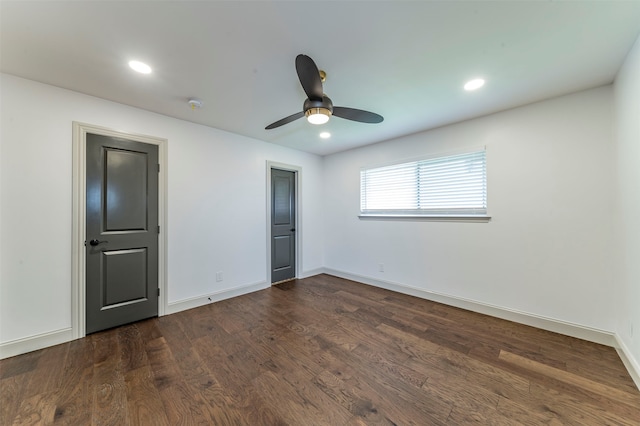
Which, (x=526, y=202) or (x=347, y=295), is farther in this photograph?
(x=347, y=295)

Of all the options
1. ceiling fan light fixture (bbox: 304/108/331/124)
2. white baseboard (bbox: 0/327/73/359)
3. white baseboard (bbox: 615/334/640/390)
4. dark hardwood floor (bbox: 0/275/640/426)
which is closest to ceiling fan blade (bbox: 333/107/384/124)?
ceiling fan light fixture (bbox: 304/108/331/124)

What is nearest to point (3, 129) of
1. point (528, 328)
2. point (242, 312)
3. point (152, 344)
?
point (152, 344)

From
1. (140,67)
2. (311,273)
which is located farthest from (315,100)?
(311,273)

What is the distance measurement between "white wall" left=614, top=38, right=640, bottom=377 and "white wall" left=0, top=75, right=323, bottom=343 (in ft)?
13.1

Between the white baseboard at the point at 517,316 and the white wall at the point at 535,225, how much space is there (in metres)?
0.04

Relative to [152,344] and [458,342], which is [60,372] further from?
[458,342]

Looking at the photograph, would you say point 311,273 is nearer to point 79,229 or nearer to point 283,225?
point 283,225

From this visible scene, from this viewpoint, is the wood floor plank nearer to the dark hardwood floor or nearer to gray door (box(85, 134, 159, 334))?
the dark hardwood floor

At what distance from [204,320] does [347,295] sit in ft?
6.59

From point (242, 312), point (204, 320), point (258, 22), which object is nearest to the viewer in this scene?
point (258, 22)

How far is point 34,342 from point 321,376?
2.70 meters

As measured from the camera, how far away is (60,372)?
1.91 m

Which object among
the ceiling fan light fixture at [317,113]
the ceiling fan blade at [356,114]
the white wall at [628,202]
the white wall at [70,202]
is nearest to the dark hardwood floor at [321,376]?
the white wall at [628,202]

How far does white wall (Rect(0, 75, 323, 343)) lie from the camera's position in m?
2.15
